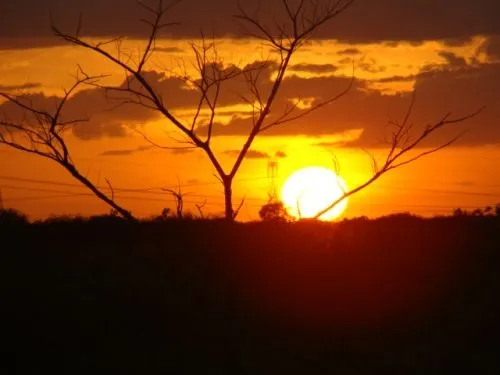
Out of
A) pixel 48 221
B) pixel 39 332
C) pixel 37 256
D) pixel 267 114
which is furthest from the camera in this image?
pixel 48 221

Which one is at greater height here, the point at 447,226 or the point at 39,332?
the point at 447,226

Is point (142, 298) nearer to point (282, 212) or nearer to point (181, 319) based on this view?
point (181, 319)

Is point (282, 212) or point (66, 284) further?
point (282, 212)

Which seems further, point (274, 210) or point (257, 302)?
point (274, 210)

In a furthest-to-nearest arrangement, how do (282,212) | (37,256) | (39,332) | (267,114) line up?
(282,212) → (267,114) → (37,256) → (39,332)

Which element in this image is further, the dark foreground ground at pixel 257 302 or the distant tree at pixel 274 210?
the distant tree at pixel 274 210

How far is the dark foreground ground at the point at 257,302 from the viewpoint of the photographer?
61.1ft

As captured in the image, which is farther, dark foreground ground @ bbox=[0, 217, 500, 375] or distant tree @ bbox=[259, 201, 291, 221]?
distant tree @ bbox=[259, 201, 291, 221]

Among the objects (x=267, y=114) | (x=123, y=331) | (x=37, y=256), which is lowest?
(x=123, y=331)

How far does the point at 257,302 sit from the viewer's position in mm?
20625

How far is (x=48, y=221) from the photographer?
88.4 ft

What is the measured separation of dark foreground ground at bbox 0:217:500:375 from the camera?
733 inches

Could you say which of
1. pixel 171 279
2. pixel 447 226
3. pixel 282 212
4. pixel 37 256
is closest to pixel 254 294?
pixel 171 279

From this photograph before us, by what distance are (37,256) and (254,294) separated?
500 cm
